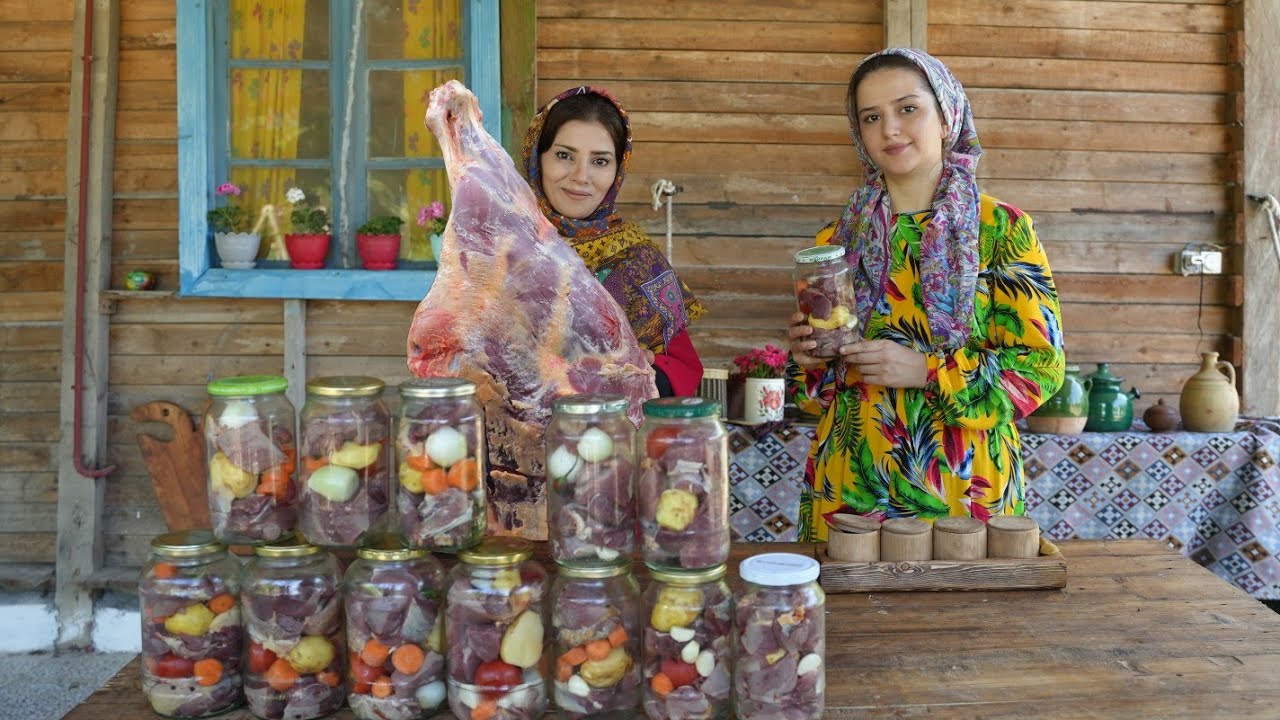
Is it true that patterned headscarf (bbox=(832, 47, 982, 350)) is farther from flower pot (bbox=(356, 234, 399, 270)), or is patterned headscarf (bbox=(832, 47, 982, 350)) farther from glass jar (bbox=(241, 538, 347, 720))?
flower pot (bbox=(356, 234, 399, 270))

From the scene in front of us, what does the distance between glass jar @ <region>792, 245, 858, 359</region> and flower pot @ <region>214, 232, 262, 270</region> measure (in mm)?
2864

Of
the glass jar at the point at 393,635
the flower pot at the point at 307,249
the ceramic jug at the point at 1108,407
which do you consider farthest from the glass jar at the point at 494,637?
the ceramic jug at the point at 1108,407

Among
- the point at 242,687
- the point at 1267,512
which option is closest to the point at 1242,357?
the point at 1267,512

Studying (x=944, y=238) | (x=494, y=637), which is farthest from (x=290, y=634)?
(x=944, y=238)

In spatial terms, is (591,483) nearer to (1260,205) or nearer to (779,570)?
(779,570)

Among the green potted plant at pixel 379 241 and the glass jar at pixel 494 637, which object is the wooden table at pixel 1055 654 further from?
the green potted plant at pixel 379 241

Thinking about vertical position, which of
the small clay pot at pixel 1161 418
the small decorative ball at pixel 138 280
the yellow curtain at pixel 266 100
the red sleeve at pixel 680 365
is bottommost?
the small clay pot at pixel 1161 418

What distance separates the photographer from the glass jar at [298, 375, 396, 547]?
1211 millimetres

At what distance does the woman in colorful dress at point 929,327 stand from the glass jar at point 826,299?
0.08ft

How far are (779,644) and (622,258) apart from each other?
1.28m

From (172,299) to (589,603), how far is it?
3.57 m

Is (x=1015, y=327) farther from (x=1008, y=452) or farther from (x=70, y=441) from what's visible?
(x=70, y=441)

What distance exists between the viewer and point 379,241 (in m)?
3.99

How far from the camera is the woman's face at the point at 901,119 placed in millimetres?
1942
